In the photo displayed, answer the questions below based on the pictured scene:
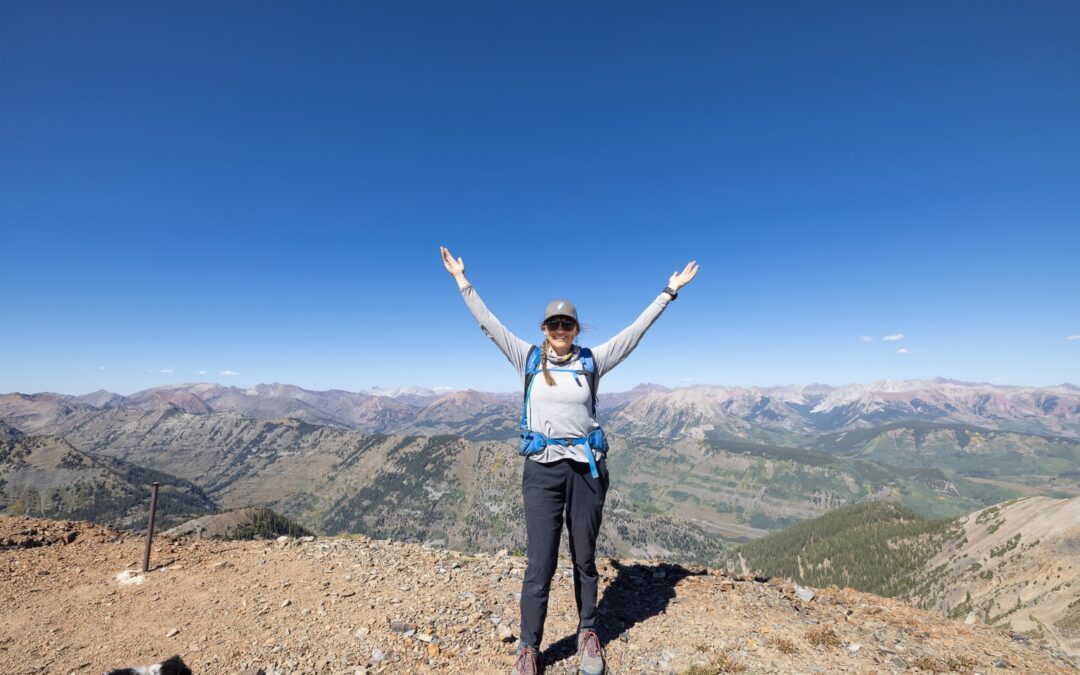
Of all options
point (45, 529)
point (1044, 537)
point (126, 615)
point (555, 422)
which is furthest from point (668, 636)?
point (1044, 537)

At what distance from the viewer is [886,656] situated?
785cm

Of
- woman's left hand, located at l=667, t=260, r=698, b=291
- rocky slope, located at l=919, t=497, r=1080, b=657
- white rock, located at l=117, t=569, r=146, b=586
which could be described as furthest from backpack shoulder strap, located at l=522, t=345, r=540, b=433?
rocky slope, located at l=919, t=497, r=1080, b=657

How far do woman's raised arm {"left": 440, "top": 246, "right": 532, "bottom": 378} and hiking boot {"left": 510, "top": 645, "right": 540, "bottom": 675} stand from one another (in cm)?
385

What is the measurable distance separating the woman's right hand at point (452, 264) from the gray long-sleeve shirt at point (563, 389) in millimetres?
996

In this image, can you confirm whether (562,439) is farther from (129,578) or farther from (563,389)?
(129,578)

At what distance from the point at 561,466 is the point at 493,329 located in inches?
95.6

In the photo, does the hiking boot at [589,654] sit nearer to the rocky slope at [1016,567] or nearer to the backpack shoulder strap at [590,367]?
the backpack shoulder strap at [590,367]

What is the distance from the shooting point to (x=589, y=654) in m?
6.55

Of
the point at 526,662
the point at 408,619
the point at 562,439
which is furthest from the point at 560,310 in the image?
the point at 408,619

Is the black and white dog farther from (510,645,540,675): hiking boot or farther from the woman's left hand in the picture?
the woman's left hand

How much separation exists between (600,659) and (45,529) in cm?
1765

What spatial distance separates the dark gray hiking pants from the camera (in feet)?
20.3

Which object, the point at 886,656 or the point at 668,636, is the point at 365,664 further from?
the point at 886,656

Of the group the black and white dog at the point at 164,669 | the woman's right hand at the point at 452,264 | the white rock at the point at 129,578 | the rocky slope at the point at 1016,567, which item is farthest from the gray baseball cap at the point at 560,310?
the rocky slope at the point at 1016,567
